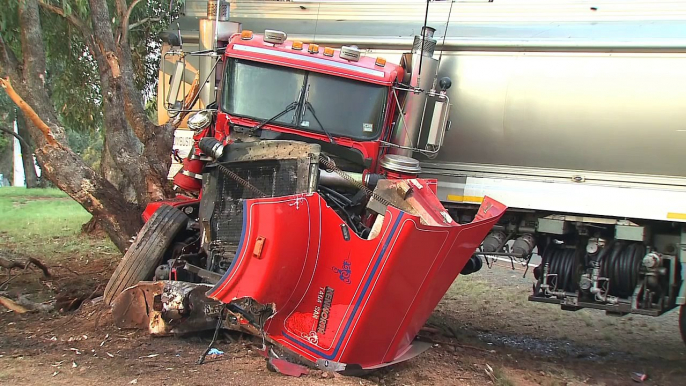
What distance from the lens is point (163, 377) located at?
4148 mm

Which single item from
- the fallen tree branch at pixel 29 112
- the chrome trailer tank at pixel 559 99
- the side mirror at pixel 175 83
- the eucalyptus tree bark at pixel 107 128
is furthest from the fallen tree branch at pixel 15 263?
the chrome trailer tank at pixel 559 99

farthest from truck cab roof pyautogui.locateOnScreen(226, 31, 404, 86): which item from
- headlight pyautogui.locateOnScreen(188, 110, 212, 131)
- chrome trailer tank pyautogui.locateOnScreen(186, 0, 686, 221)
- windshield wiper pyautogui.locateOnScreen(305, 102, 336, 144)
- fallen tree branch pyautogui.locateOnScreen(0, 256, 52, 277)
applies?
fallen tree branch pyautogui.locateOnScreen(0, 256, 52, 277)

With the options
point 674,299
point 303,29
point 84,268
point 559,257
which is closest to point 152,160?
point 84,268

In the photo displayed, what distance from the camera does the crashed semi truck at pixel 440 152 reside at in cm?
478

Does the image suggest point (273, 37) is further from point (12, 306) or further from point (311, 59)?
point (12, 306)

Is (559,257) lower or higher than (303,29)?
lower

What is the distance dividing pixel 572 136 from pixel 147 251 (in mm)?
4122

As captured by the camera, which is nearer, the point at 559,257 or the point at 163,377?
the point at 163,377

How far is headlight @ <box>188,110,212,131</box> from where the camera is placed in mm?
5527

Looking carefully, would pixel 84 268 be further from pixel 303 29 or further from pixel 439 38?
pixel 439 38

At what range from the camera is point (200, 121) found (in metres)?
5.54

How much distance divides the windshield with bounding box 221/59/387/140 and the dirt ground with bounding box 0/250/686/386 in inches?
77.6

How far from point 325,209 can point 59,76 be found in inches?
358

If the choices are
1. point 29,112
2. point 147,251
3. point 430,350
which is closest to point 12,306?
point 147,251
